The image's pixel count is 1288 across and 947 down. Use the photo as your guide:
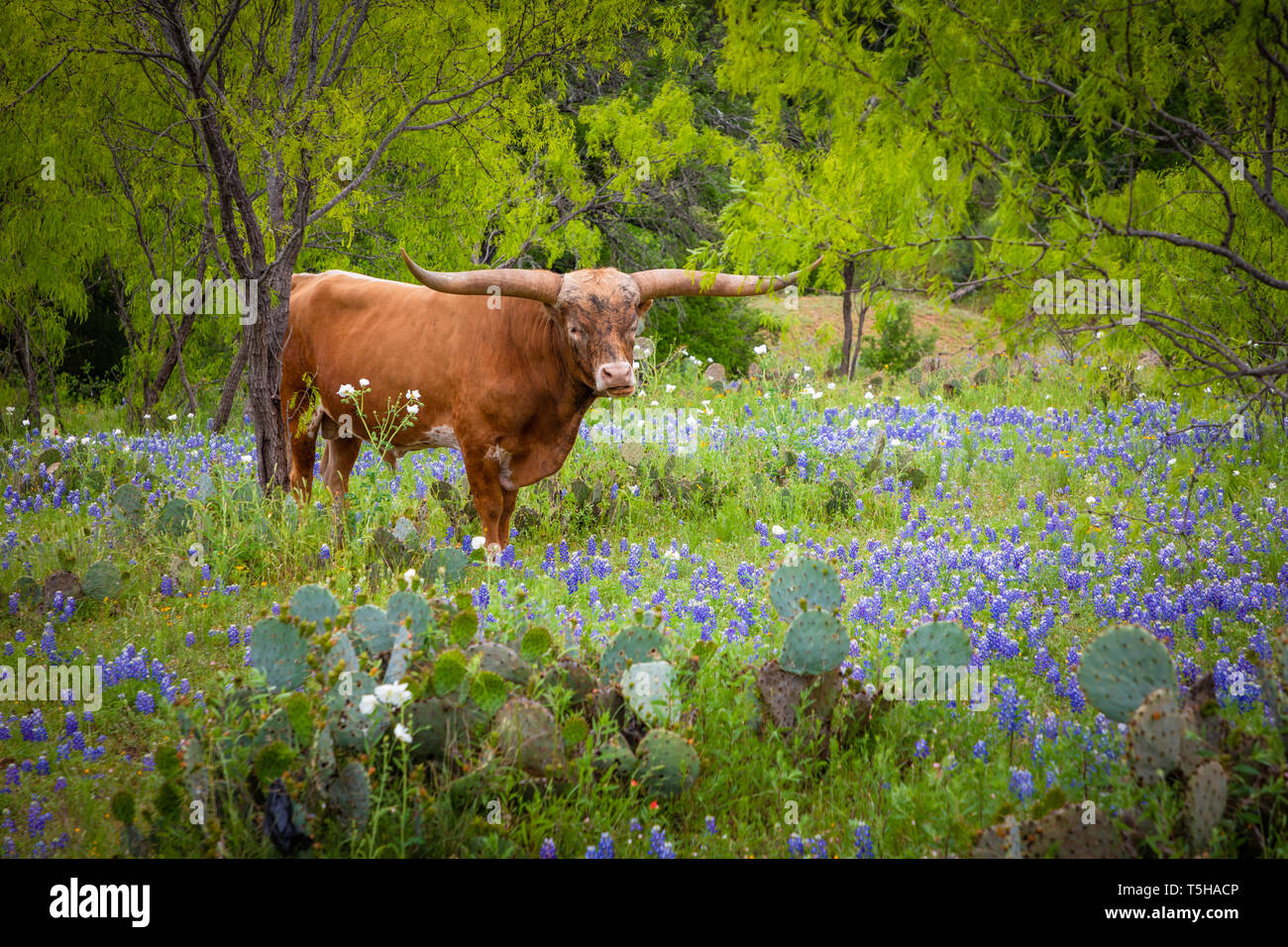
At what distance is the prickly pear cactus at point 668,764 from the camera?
3.33m

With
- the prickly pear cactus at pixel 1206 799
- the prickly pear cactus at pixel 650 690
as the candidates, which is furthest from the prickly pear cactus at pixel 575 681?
the prickly pear cactus at pixel 1206 799

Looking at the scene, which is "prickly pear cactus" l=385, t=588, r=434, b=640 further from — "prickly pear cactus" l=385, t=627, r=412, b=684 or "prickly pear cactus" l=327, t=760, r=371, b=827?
"prickly pear cactus" l=327, t=760, r=371, b=827

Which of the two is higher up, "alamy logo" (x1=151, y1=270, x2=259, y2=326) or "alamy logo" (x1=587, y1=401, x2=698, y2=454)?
"alamy logo" (x1=151, y1=270, x2=259, y2=326)

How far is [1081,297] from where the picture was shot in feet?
15.2

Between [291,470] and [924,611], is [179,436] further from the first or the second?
[924,611]

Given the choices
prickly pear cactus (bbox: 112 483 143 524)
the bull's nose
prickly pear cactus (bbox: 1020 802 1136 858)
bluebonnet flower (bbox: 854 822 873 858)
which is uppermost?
the bull's nose

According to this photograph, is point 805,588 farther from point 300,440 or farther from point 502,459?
point 300,440

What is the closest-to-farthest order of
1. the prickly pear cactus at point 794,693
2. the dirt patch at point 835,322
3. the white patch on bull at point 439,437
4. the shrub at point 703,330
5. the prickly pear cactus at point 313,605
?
1. the prickly pear cactus at point 313,605
2. the prickly pear cactus at point 794,693
3. the white patch on bull at point 439,437
4. the shrub at point 703,330
5. the dirt patch at point 835,322

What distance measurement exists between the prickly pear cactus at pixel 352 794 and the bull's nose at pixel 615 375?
10.3 feet

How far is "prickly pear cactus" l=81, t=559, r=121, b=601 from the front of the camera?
5.36 meters

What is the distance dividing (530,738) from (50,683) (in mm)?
2816

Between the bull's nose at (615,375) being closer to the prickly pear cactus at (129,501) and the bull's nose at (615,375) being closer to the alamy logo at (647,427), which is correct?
the alamy logo at (647,427)

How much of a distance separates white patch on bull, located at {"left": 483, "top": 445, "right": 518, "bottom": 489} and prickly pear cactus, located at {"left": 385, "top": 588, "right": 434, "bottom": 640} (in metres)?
2.80

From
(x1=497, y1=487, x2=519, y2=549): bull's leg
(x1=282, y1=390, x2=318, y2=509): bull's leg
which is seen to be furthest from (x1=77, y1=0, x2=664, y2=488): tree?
(x1=497, y1=487, x2=519, y2=549): bull's leg
